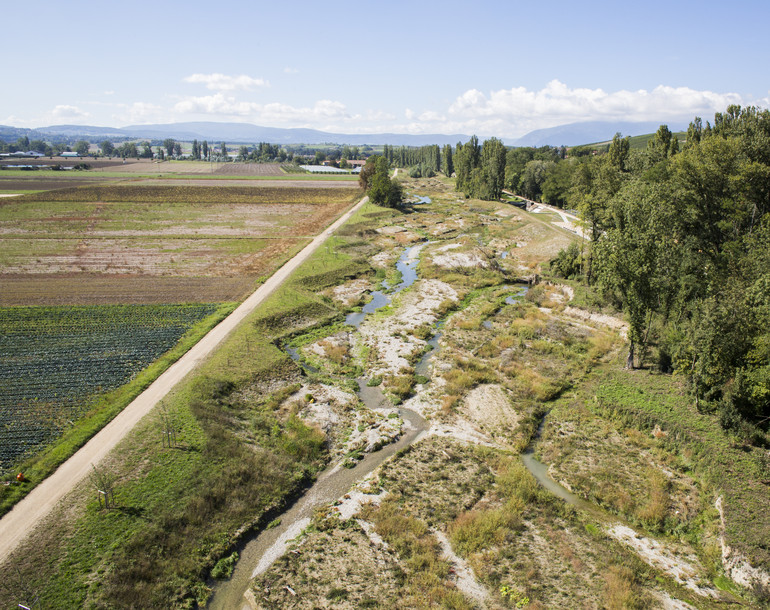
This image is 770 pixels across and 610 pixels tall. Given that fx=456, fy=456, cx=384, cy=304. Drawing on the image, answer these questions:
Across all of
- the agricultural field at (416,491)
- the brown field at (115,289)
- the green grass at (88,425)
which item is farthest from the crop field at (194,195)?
the green grass at (88,425)

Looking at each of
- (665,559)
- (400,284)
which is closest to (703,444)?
(665,559)

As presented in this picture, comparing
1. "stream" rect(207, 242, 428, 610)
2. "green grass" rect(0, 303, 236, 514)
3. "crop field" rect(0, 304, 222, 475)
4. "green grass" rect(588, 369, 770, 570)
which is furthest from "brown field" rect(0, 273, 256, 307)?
"green grass" rect(588, 369, 770, 570)

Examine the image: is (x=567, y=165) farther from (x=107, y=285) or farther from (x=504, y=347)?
(x=107, y=285)

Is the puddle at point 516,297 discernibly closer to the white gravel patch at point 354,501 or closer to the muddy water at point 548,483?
the muddy water at point 548,483

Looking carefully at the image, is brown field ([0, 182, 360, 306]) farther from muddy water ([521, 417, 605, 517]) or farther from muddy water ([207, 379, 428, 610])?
muddy water ([521, 417, 605, 517])

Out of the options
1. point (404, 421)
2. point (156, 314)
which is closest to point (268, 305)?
point (156, 314)
